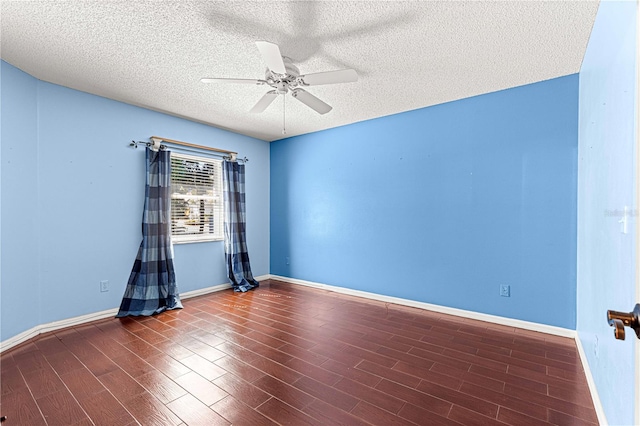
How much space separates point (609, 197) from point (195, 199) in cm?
438

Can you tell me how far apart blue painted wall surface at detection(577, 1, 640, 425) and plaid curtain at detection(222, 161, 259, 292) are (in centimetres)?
394

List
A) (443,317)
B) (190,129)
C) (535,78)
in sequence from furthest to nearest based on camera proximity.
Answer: (190,129)
(443,317)
(535,78)

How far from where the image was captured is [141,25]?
6.81ft

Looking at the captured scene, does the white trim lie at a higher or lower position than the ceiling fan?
lower

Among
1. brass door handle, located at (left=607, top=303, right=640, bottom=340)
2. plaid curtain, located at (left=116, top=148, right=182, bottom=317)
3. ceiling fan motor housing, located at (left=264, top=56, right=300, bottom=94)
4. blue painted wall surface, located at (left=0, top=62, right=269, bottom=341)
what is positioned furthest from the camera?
plaid curtain, located at (left=116, top=148, right=182, bottom=317)

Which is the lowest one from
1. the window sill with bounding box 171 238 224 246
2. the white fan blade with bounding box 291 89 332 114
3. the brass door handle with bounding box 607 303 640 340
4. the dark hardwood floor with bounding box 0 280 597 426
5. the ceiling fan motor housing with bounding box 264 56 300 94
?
the dark hardwood floor with bounding box 0 280 597 426

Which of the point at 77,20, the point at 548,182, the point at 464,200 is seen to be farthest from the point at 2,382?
the point at 548,182

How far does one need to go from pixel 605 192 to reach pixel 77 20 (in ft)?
11.6

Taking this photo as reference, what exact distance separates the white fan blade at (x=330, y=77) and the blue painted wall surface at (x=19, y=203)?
2652 mm

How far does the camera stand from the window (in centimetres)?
410

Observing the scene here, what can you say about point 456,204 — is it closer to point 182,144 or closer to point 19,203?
point 182,144

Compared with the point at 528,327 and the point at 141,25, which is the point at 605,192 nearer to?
the point at 528,327

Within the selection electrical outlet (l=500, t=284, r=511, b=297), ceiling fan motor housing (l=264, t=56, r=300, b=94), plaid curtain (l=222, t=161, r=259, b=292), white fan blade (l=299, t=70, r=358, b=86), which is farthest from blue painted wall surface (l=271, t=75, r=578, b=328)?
ceiling fan motor housing (l=264, t=56, r=300, b=94)

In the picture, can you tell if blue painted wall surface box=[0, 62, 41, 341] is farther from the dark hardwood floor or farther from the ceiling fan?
the ceiling fan
